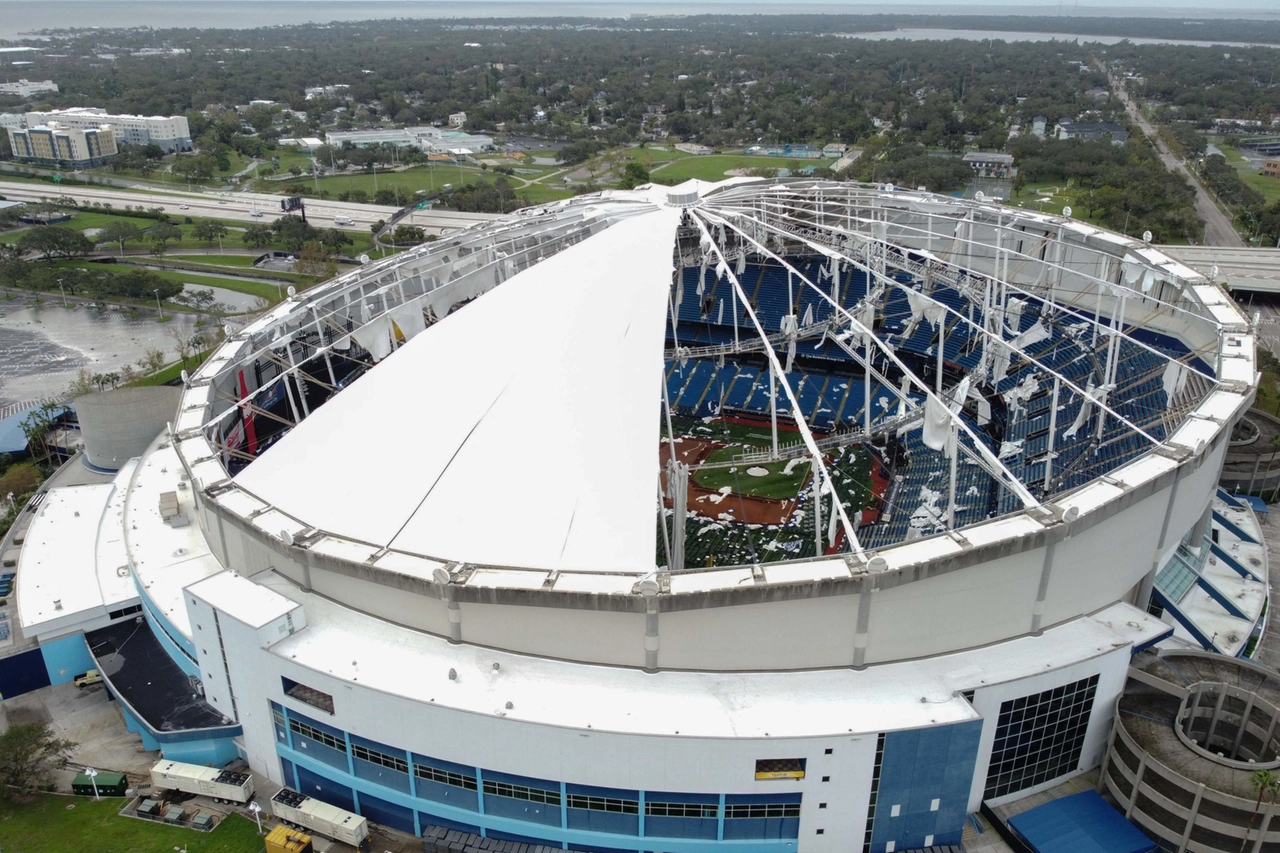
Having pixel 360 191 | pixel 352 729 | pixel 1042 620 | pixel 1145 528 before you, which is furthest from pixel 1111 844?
pixel 360 191

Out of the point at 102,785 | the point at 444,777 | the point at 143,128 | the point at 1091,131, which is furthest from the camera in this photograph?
the point at 143,128

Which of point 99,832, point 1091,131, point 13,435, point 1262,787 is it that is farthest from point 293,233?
point 1091,131

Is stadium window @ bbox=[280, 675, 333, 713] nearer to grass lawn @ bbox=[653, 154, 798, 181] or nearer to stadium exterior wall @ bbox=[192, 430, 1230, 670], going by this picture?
stadium exterior wall @ bbox=[192, 430, 1230, 670]

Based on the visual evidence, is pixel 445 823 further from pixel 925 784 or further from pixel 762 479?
pixel 762 479

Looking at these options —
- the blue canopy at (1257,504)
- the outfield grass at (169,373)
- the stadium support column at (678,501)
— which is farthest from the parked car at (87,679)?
the blue canopy at (1257,504)

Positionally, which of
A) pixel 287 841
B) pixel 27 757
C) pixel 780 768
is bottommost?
pixel 287 841

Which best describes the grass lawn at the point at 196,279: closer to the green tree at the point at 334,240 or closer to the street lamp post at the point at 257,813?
the green tree at the point at 334,240
